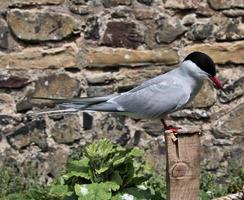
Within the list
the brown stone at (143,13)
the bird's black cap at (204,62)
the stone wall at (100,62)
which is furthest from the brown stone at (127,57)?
the bird's black cap at (204,62)

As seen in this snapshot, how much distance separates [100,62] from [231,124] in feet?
3.40

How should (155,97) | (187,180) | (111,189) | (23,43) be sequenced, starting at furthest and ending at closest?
1. (23,43)
2. (155,97)
3. (111,189)
4. (187,180)

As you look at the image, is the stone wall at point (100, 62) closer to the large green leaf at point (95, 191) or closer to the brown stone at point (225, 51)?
the brown stone at point (225, 51)

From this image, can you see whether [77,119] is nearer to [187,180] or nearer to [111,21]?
[111,21]

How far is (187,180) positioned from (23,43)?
2.19 metres

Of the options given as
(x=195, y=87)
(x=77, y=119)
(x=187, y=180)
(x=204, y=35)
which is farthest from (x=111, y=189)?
(x=204, y=35)

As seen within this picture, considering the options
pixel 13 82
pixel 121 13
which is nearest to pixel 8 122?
pixel 13 82

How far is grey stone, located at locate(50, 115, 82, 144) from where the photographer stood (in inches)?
200

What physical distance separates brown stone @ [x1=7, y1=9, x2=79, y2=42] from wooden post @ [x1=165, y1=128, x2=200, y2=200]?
2.05 meters

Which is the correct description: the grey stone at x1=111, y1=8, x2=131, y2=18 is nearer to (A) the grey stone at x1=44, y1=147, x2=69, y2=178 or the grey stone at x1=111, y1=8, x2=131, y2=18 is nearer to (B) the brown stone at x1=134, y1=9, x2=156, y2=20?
(B) the brown stone at x1=134, y1=9, x2=156, y2=20

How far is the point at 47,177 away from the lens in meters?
5.12

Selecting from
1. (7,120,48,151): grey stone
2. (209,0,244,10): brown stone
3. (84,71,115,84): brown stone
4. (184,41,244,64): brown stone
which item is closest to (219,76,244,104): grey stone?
(184,41,244,64): brown stone

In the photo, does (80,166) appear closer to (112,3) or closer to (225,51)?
(112,3)

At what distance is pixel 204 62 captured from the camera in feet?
12.2
